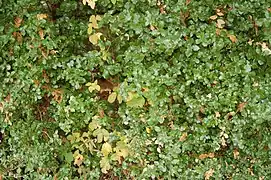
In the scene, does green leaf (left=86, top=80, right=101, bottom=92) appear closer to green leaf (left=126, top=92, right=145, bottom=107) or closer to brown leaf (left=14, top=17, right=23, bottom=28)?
green leaf (left=126, top=92, right=145, bottom=107)

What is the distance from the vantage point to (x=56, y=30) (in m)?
2.69

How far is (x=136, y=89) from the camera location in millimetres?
2594

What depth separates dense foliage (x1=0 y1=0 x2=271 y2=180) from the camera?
2.53 metres

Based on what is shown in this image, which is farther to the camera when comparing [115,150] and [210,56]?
[115,150]

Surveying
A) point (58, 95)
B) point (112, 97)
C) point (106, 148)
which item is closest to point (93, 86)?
point (112, 97)

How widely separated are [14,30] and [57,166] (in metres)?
0.91

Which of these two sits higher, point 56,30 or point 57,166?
point 56,30

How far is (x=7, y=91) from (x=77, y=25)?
0.60 m

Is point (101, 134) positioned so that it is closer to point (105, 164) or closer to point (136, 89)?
point (105, 164)

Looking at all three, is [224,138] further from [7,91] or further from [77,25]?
[7,91]

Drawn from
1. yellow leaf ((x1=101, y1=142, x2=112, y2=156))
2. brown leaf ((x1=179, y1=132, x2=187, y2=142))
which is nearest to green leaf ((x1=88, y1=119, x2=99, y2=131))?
yellow leaf ((x1=101, y1=142, x2=112, y2=156))

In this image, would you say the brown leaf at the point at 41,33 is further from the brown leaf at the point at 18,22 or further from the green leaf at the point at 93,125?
the green leaf at the point at 93,125

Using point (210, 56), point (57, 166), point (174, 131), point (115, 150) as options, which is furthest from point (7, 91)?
point (210, 56)

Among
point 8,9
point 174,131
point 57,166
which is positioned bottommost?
point 57,166
